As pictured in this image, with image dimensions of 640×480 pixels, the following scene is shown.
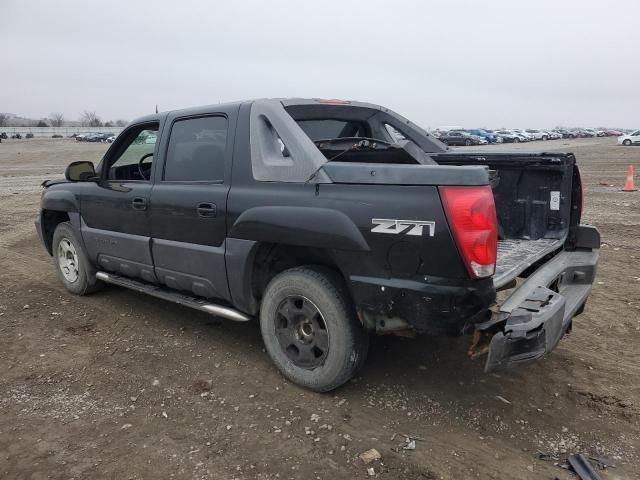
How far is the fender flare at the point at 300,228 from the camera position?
3098 millimetres

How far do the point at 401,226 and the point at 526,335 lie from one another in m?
0.85

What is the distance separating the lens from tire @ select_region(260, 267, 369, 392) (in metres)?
3.29

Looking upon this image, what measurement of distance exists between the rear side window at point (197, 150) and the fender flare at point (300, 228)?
0.52m

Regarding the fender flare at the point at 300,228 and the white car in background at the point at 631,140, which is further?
the white car in background at the point at 631,140

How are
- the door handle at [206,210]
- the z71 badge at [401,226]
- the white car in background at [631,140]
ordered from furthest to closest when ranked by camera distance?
the white car in background at [631,140]
the door handle at [206,210]
the z71 badge at [401,226]

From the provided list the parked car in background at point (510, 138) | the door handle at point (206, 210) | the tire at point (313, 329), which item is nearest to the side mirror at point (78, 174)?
the door handle at point (206, 210)

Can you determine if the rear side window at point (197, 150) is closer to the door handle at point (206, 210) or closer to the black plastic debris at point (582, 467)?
the door handle at point (206, 210)

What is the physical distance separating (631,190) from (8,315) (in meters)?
14.3

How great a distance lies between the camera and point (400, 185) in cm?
294

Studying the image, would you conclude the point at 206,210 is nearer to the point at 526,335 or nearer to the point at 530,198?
the point at 526,335

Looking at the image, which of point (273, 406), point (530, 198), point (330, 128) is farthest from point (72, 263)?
point (530, 198)

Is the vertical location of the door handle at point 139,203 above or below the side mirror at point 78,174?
below

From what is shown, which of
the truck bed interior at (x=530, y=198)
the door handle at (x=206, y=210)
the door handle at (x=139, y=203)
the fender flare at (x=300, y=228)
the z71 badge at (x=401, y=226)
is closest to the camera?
the z71 badge at (x=401, y=226)

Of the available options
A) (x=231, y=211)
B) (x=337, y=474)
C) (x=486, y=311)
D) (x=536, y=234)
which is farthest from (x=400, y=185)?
(x=536, y=234)
